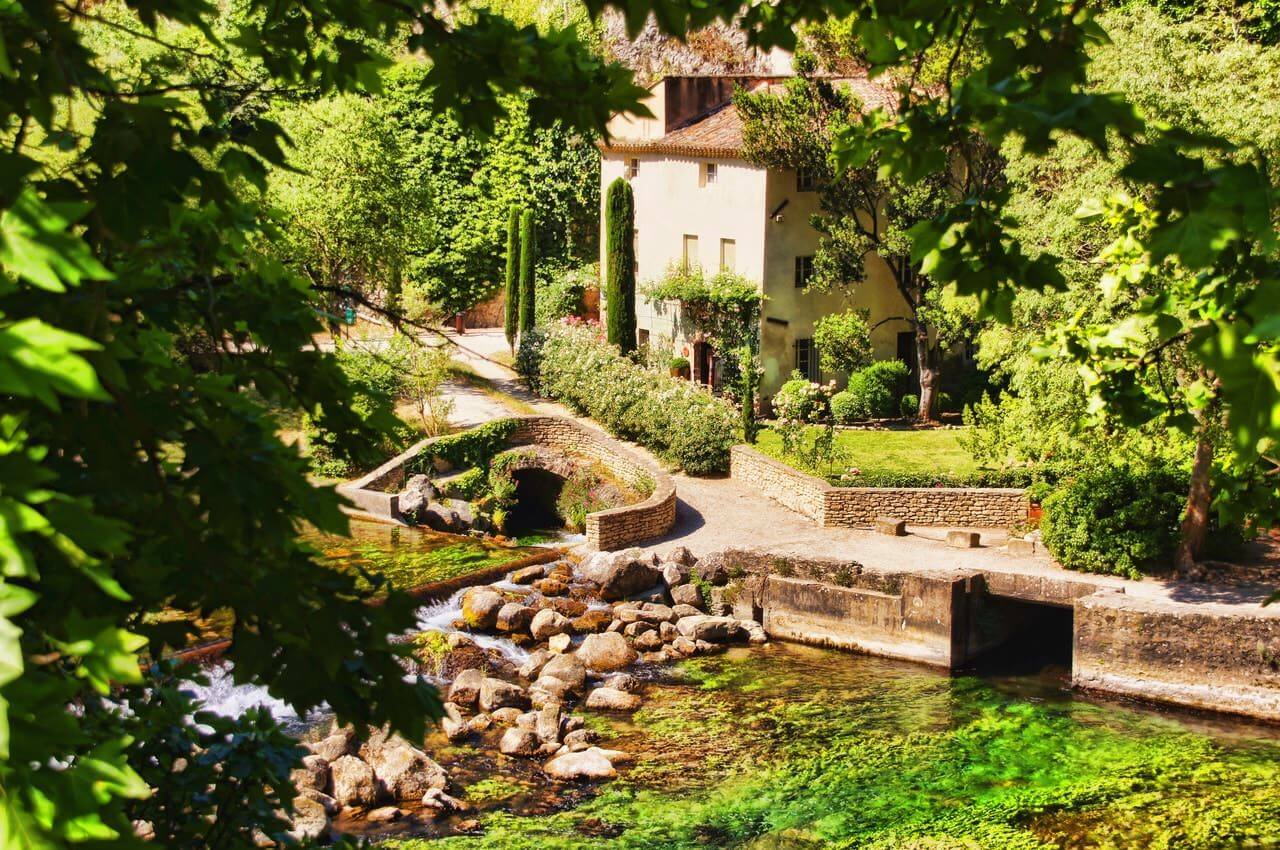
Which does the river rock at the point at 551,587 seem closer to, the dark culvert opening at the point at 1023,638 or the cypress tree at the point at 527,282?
the dark culvert opening at the point at 1023,638

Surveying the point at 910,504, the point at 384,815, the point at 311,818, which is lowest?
the point at 384,815

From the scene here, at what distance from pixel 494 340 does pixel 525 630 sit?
22070 millimetres

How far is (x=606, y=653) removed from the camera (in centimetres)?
1994

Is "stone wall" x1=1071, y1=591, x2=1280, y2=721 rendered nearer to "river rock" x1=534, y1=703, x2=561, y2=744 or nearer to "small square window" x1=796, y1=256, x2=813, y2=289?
"river rock" x1=534, y1=703, x2=561, y2=744

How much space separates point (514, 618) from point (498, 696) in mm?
3023

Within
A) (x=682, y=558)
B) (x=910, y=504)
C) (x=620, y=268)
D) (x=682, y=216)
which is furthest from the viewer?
(x=682, y=216)

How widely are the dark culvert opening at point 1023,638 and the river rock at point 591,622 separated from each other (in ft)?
19.3

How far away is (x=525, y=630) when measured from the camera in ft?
69.3

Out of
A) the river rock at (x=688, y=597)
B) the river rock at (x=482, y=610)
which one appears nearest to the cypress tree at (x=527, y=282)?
the river rock at (x=688, y=597)

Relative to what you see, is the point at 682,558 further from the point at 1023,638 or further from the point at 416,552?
the point at 1023,638

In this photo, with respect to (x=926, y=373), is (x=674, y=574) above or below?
below

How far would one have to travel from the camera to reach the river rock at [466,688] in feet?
60.1

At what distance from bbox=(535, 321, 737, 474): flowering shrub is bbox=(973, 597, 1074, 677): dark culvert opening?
340 inches

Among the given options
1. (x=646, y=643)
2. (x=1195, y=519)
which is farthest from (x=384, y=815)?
(x=1195, y=519)
